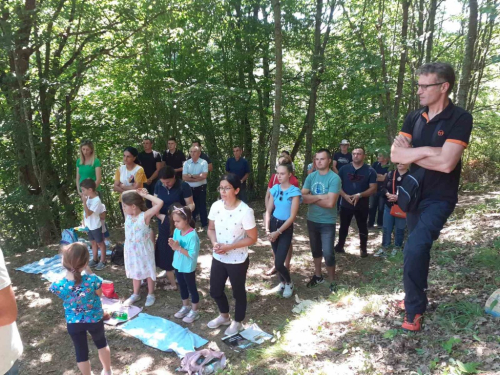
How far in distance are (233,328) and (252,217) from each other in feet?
4.42

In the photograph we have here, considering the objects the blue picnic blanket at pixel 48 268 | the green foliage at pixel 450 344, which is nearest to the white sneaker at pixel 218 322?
the green foliage at pixel 450 344

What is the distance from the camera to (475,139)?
14.4 metres

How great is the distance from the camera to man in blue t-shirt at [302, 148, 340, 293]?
4.73 m

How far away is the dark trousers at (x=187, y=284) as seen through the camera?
4234 millimetres

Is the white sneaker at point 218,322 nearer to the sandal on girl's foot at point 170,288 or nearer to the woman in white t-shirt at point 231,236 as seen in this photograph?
the woman in white t-shirt at point 231,236

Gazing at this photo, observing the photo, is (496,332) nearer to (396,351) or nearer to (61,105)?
(396,351)

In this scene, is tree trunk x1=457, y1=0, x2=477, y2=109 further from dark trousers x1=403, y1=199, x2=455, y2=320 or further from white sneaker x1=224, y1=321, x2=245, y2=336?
white sneaker x1=224, y1=321, x2=245, y2=336

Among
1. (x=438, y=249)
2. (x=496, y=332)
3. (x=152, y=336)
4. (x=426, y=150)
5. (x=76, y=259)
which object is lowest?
(x=152, y=336)

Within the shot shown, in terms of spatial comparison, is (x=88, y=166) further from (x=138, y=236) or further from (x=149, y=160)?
(x=138, y=236)

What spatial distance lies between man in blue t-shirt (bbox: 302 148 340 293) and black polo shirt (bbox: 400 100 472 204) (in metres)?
1.94

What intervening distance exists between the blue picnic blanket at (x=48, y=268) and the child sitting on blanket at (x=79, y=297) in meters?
2.83

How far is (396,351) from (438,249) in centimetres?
316

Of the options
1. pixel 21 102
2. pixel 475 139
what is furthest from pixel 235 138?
pixel 475 139

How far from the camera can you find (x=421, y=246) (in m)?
2.69
